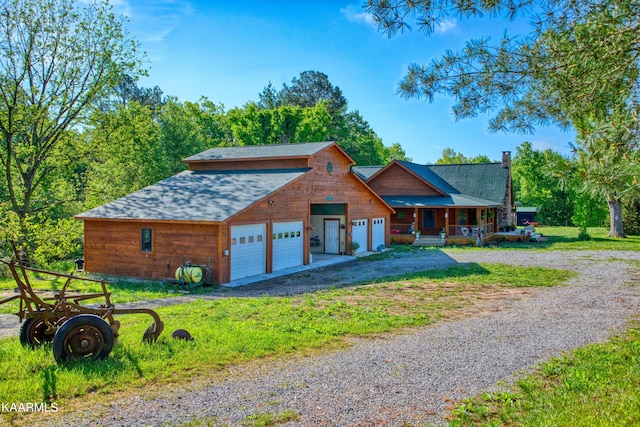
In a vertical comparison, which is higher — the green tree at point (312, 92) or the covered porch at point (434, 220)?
the green tree at point (312, 92)

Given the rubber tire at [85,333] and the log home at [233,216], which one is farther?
the log home at [233,216]

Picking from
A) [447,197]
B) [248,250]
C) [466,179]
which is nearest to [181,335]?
[248,250]

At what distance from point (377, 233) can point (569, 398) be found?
2217 cm

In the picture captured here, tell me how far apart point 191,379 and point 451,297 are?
332 inches

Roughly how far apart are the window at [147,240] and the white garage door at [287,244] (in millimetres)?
4467

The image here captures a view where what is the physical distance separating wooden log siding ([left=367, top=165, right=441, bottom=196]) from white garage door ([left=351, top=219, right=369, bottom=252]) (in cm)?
1002

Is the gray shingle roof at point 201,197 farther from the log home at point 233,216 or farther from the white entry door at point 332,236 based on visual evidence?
the white entry door at point 332,236

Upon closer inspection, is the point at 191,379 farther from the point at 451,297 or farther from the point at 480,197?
the point at 480,197

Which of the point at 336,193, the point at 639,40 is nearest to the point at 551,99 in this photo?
the point at 639,40

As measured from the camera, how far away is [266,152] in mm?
22625

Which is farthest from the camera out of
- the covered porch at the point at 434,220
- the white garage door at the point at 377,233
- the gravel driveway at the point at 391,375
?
the covered porch at the point at 434,220

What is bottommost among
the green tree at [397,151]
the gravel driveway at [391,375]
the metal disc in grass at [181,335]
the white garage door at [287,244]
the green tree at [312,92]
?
the gravel driveway at [391,375]

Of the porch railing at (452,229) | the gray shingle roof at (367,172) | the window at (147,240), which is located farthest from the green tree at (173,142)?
the window at (147,240)

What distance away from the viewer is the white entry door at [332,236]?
80.4 feet
